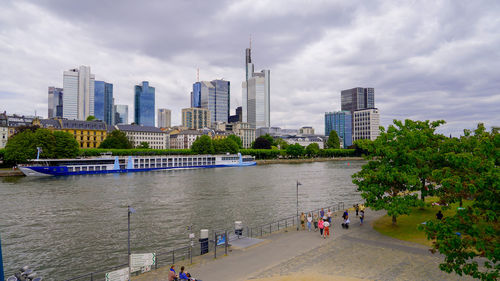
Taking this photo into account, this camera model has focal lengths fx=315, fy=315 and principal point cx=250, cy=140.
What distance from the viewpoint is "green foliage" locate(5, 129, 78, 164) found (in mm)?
96438

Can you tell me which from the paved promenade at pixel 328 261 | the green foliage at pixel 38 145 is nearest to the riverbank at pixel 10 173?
the green foliage at pixel 38 145

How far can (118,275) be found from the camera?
17.0 meters

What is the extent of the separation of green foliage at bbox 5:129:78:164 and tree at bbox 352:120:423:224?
343ft

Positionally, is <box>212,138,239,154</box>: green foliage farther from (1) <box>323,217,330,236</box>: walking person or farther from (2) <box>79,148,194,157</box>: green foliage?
(1) <box>323,217,330,236</box>: walking person

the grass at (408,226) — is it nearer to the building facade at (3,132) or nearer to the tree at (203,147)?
the tree at (203,147)

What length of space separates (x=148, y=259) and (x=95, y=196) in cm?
4133

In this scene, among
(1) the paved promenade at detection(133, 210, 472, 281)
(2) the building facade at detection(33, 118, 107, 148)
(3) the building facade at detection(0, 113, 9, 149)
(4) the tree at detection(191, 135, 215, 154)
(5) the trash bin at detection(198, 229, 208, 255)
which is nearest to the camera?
(1) the paved promenade at detection(133, 210, 472, 281)

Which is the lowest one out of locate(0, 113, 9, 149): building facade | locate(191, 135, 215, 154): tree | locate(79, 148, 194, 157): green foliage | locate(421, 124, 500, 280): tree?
locate(421, 124, 500, 280): tree

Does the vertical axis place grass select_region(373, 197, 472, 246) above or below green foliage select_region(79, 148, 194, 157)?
below

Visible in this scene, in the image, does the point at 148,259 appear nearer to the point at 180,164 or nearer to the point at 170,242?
the point at 170,242

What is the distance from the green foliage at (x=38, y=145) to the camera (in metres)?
96.4

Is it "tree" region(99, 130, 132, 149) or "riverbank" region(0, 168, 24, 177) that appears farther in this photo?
"tree" region(99, 130, 132, 149)

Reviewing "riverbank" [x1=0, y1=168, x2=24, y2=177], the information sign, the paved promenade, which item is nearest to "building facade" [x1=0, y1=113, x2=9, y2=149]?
"riverbank" [x1=0, y1=168, x2=24, y2=177]

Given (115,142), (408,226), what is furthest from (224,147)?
(408,226)
